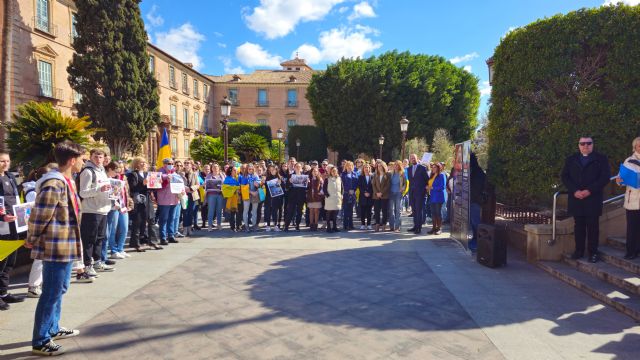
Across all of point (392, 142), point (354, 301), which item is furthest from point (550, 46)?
point (392, 142)

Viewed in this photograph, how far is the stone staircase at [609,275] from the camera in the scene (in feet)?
15.9

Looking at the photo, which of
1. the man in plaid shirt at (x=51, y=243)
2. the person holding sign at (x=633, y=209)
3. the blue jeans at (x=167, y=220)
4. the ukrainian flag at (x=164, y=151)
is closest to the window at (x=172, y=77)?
the ukrainian flag at (x=164, y=151)

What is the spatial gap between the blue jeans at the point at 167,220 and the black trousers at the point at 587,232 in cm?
779

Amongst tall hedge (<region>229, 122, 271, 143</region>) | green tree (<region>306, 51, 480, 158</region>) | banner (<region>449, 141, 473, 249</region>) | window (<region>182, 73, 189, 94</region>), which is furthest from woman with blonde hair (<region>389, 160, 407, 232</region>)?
window (<region>182, 73, 189, 94</region>)

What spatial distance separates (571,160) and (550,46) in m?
2.65

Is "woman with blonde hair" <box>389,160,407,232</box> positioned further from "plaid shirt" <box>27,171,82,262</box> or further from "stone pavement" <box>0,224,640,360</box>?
"plaid shirt" <box>27,171,82,262</box>

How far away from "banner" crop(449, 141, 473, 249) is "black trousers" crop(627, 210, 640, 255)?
2578 mm

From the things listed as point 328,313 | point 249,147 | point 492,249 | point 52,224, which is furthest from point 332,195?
point 249,147

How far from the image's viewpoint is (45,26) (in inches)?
919

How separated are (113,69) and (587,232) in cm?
2465

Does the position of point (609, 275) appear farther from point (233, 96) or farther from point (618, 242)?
point (233, 96)

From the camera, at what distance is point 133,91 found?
24.1 meters

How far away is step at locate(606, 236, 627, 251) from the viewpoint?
20.8 feet

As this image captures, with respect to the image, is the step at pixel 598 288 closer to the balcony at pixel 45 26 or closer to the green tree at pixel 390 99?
the green tree at pixel 390 99
